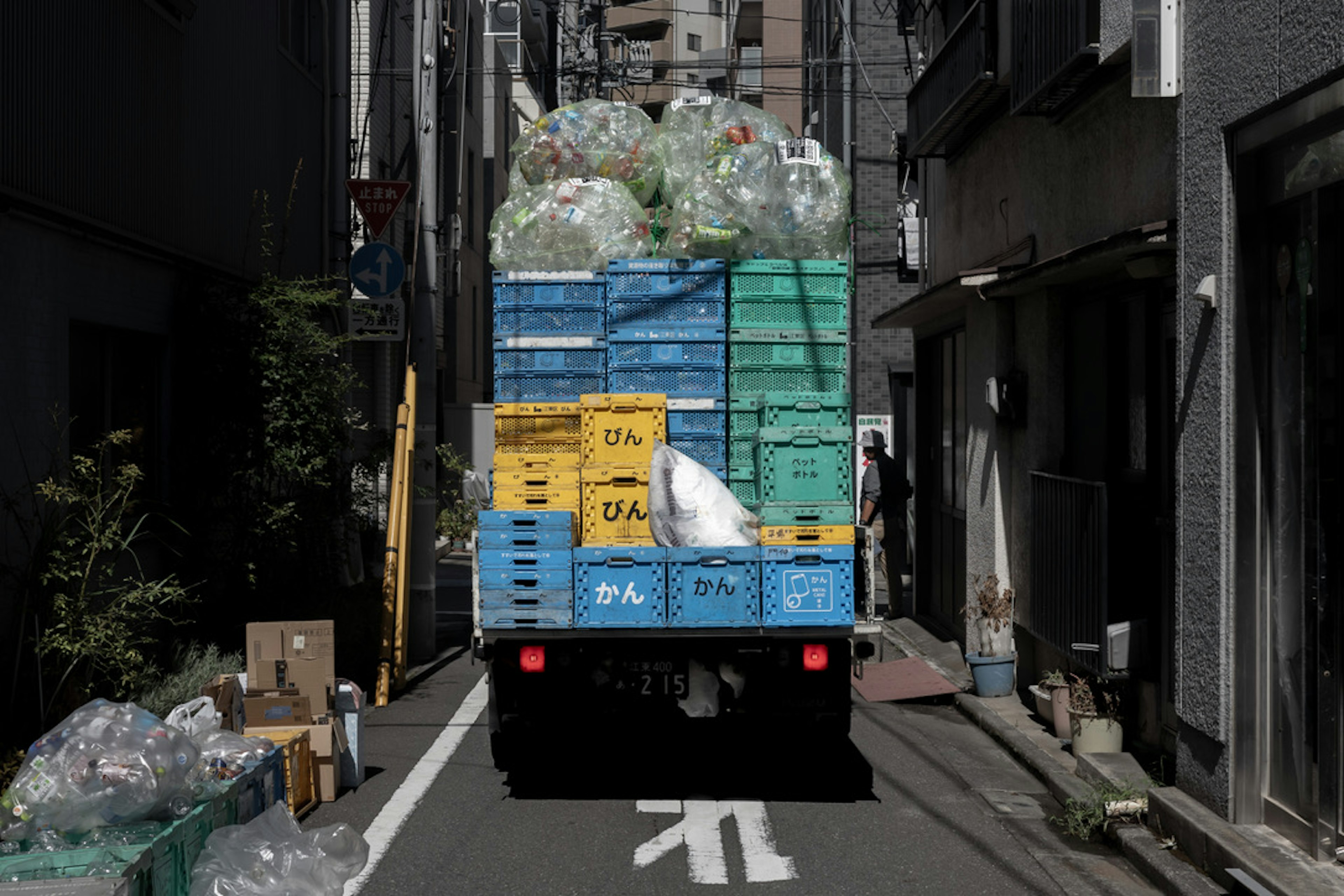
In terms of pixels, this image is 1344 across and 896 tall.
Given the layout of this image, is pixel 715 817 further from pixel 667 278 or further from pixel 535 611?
pixel 667 278

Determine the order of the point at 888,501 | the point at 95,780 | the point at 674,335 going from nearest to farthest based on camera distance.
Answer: the point at 95,780 → the point at 674,335 → the point at 888,501

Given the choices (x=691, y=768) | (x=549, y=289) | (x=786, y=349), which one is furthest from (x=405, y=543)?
(x=786, y=349)

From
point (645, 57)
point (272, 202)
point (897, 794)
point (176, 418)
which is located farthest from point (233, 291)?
point (645, 57)

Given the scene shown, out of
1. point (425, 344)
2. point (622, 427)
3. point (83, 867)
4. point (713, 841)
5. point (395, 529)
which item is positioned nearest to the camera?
point (83, 867)

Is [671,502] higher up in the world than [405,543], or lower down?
higher up

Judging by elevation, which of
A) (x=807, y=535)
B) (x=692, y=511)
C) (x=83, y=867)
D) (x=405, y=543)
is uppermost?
(x=692, y=511)

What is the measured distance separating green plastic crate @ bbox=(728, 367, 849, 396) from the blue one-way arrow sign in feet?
13.4

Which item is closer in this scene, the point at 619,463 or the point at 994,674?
the point at 619,463

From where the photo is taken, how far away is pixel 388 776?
7746 mm

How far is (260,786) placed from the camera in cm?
621

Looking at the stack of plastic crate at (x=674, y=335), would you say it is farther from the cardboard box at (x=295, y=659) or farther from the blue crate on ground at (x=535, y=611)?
the cardboard box at (x=295, y=659)

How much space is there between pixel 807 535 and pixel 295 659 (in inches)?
120

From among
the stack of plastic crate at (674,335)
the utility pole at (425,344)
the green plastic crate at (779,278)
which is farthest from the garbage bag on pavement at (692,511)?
the utility pole at (425,344)

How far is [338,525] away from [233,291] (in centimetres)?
268
